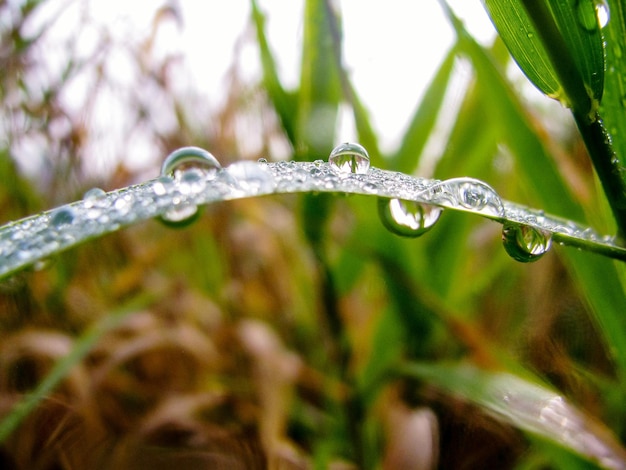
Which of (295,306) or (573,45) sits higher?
(295,306)

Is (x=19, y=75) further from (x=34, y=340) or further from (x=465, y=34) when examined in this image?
(x=465, y=34)

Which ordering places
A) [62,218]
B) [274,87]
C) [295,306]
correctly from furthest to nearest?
1. [295,306]
2. [274,87]
3. [62,218]

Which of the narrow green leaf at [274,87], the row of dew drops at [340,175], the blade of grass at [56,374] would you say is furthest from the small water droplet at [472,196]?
the blade of grass at [56,374]

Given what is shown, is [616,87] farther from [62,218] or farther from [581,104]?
[62,218]

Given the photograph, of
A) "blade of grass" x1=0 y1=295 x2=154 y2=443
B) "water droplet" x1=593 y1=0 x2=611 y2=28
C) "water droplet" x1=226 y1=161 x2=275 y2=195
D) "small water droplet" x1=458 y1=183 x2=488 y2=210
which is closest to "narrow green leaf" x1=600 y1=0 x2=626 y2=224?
"water droplet" x1=593 y1=0 x2=611 y2=28

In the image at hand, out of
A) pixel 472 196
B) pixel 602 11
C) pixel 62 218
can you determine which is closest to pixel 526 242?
pixel 472 196

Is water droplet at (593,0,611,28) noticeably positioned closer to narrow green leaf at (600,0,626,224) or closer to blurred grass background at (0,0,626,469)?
narrow green leaf at (600,0,626,224)
